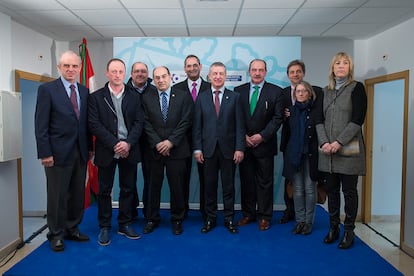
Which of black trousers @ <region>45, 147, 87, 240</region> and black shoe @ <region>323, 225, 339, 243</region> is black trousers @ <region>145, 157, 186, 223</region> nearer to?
black trousers @ <region>45, 147, 87, 240</region>

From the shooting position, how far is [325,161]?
285 cm

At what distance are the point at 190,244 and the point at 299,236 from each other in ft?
3.36

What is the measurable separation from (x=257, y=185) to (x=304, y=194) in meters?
0.45

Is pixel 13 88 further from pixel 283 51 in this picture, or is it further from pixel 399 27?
pixel 399 27

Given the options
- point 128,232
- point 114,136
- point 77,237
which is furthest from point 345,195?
point 77,237

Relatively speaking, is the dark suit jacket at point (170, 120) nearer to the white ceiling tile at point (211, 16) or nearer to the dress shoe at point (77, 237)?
the dress shoe at point (77, 237)

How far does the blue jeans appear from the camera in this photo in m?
Answer: 3.05

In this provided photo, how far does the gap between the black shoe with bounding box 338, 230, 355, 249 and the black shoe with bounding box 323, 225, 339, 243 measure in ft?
0.32

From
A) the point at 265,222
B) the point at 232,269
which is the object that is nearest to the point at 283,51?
the point at 265,222

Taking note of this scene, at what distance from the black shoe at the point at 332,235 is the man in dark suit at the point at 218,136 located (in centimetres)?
81

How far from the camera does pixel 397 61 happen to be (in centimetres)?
466

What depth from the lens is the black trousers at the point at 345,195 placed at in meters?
2.76

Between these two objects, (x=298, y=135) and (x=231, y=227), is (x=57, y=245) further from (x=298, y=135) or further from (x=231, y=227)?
(x=298, y=135)

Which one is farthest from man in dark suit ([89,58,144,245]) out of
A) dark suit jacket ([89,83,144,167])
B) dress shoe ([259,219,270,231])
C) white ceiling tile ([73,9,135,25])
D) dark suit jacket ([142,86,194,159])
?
white ceiling tile ([73,9,135,25])
